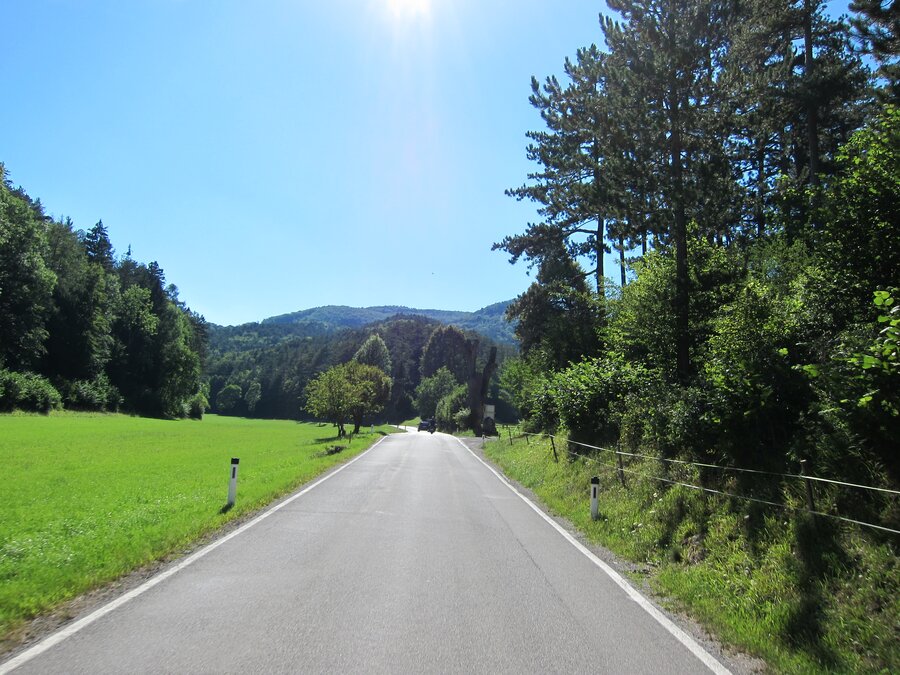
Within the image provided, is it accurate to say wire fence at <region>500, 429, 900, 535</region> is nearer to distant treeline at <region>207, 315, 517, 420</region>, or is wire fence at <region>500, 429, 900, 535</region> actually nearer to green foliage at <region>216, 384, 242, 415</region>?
distant treeline at <region>207, 315, 517, 420</region>

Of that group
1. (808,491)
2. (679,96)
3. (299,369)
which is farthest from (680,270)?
(299,369)

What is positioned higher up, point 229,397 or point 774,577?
point 229,397

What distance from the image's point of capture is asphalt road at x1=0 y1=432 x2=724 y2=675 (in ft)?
13.2

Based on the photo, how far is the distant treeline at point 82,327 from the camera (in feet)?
162

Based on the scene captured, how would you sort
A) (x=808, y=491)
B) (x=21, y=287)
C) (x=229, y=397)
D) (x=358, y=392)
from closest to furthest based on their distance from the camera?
(x=808, y=491) → (x=21, y=287) → (x=358, y=392) → (x=229, y=397)

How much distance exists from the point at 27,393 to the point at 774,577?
2326 inches

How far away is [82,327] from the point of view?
6362 centimetres

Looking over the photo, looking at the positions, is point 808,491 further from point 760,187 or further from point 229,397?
point 229,397

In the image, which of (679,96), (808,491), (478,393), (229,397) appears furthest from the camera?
(229,397)

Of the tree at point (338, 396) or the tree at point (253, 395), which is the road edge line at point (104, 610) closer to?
the tree at point (338, 396)

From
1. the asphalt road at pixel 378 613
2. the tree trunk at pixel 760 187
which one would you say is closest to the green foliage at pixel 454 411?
the tree trunk at pixel 760 187

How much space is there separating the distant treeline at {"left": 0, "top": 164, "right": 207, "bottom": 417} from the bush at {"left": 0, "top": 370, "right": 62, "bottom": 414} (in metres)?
0.10

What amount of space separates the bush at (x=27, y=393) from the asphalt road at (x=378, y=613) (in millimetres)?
50493

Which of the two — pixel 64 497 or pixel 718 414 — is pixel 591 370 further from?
pixel 64 497
